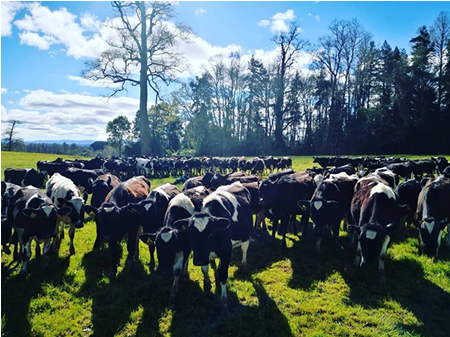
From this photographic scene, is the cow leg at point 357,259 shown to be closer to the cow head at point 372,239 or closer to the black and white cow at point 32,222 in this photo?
the cow head at point 372,239

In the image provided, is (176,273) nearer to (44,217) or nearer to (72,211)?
(44,217)

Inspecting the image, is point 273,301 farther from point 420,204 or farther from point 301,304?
point 420,204

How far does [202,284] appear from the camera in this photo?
19.5ft

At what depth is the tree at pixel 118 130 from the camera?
2608 inches

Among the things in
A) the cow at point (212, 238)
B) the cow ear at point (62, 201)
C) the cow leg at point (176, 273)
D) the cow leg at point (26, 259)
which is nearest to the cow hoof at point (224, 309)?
the cow at point (212, 238)

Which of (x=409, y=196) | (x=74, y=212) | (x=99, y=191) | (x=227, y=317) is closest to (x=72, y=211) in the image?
(x=74, y=212)

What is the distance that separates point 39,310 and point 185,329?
8.69ft

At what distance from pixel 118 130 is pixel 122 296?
66233mm

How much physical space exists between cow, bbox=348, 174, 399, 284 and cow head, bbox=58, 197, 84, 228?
650cm

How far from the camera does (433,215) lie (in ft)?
23.3

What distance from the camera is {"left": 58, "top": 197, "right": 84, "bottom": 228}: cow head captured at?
297 inches

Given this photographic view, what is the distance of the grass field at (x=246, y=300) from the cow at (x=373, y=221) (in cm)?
53

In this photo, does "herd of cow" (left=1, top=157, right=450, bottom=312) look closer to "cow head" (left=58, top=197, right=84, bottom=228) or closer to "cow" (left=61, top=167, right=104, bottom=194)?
"cow head" (left=58, top=197, right=84, bottom=228)

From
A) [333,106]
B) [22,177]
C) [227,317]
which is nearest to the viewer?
[227,317]
